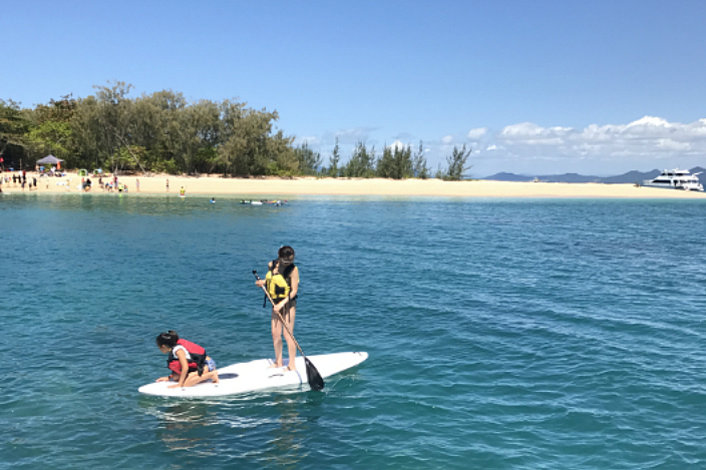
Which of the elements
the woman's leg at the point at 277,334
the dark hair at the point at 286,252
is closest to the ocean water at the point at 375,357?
the woman's leg at the point at 277,334

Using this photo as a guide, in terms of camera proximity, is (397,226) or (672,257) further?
(397,226)

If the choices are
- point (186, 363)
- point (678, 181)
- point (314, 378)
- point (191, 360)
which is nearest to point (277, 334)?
point (314, 378)

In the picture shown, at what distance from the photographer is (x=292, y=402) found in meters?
11.0

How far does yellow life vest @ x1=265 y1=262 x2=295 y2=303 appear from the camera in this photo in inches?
432

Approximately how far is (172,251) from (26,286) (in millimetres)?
9481

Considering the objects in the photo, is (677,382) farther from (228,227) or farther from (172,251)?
(228,227)

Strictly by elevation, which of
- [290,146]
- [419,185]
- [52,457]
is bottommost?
[52,457]

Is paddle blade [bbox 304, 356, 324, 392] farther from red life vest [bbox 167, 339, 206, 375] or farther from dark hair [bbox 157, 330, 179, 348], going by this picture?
dark hair [bbox 157, 330, 179, 348]

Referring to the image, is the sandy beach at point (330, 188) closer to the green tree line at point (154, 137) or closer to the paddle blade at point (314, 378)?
the green tree line at point (154, 137)

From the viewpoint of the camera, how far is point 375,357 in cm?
1354

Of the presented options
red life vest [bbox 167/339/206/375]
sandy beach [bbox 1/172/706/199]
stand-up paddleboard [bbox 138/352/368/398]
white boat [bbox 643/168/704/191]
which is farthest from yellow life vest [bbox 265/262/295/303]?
white boat [bbox 643/168/704/191]

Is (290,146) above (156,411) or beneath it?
above

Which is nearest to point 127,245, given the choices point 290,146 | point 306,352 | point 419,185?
point 306,352

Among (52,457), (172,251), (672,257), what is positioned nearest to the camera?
(52,457)
